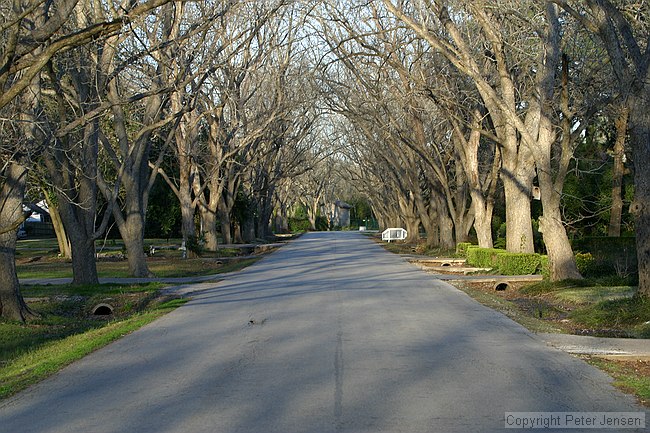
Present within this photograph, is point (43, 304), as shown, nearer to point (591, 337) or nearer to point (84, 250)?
point (84, 250)

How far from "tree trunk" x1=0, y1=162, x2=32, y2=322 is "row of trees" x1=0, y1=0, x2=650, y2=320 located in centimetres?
3

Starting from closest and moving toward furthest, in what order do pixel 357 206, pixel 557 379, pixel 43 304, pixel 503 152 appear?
1. pixel 557 379
2. pixel 43 304
3. pixel 503 152
4. pixel 357 206

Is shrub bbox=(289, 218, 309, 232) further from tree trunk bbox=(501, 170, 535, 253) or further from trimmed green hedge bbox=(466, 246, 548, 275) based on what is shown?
trimmed green hedge bbox=(466, 246, 548, 275)

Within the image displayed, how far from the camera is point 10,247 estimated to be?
58.0ft

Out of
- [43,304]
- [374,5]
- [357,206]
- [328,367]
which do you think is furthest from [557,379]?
[357,206]

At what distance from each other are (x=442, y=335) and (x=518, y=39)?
1313 cm

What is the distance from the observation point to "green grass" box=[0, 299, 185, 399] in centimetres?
1065

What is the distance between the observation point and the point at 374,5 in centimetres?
3117

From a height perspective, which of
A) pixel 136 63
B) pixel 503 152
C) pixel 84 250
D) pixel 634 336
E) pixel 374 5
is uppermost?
pixel 374 5

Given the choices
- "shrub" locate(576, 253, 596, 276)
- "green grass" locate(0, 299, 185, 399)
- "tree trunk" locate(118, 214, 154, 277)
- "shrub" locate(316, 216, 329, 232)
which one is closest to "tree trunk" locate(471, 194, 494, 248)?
"shrub" locate(576, 253, 596, 276)

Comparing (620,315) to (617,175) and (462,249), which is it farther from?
(462,249)

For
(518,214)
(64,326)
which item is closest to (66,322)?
(64,326)

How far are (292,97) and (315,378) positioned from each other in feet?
126

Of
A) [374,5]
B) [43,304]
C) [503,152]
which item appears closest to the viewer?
[43,304]
